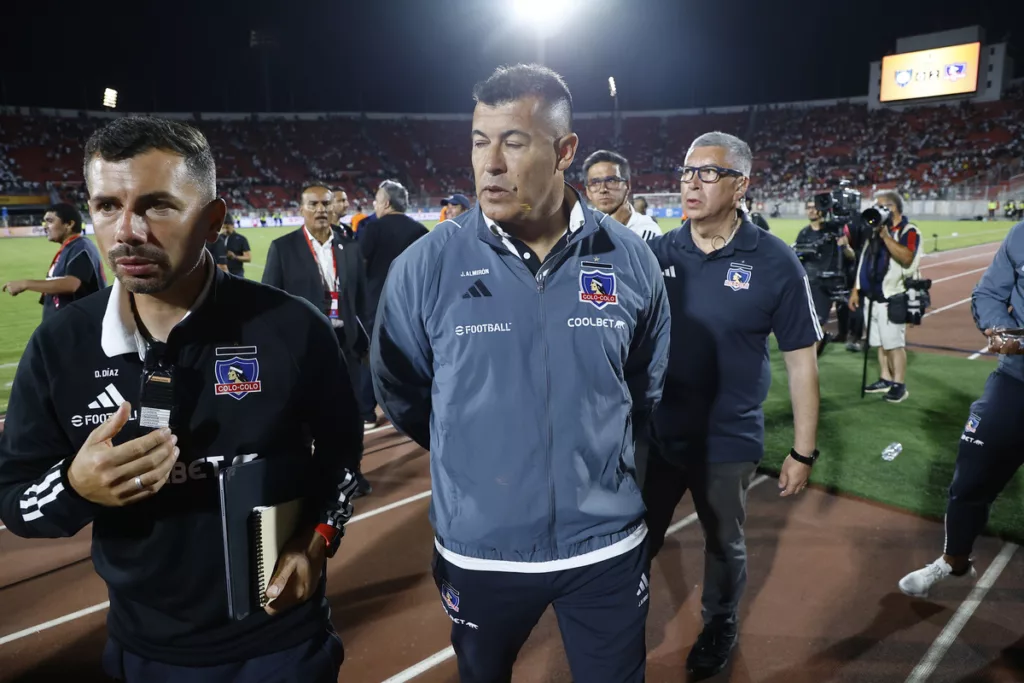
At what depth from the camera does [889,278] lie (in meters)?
7.90

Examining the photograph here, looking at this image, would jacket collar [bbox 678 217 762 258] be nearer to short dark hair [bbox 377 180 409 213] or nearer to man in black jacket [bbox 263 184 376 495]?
man in black jacket [bbox 263 184 376 495]

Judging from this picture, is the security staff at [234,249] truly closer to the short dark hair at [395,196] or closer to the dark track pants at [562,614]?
the short dark hair at [395,196]

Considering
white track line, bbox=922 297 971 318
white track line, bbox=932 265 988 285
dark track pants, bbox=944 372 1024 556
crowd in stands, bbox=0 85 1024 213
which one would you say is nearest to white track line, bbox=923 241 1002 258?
white track line, bbox=932 265 988 285

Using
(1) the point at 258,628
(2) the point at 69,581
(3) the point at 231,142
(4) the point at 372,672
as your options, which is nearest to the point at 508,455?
(1) the point at 258,628

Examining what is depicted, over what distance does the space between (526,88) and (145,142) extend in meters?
1.04

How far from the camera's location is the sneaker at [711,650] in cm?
315

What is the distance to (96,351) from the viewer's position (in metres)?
1.62

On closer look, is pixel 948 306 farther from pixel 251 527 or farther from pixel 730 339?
pixel 251 527

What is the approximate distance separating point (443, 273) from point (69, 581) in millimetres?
3586

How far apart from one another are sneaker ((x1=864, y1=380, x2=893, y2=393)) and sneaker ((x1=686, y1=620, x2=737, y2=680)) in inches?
223

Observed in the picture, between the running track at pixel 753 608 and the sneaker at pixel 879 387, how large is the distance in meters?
3.37

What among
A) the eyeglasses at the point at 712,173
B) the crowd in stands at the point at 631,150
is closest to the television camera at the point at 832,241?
the eyeglasses at the point at 712,173

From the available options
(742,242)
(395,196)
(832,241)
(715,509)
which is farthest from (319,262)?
(832,241)

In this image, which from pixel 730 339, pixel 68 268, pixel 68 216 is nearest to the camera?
pixel 730 339
